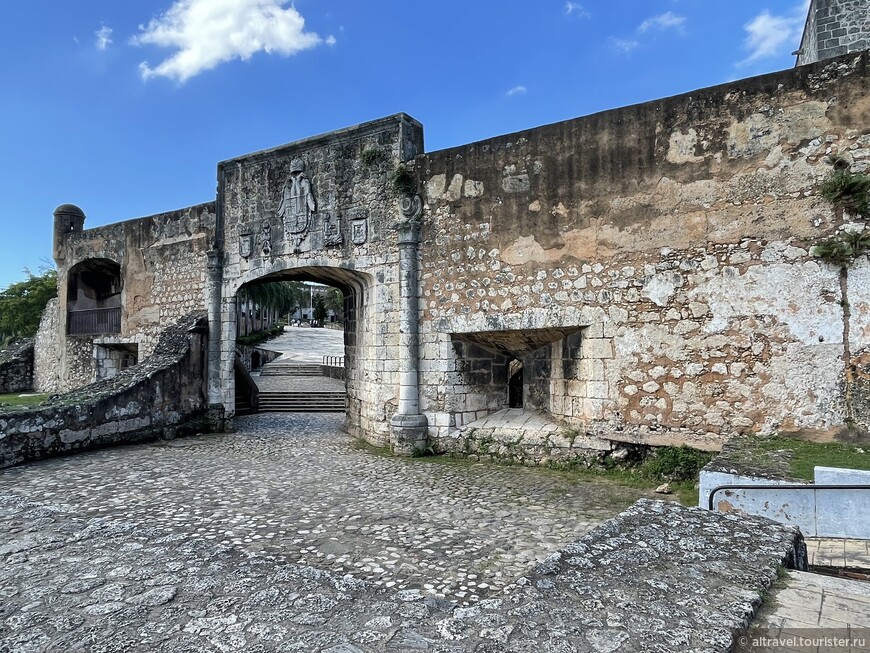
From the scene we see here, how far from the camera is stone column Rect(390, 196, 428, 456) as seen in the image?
29.6 feet

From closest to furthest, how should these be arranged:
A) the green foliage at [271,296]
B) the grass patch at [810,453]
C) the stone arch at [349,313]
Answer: the grass patch at [810,453]
the stone arch at [349,313]
the green foliage at [271,296]

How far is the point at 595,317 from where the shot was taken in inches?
294

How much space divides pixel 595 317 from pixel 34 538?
6.52 metres

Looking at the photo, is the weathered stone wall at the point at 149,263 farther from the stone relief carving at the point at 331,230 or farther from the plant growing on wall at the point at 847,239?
the plant growing on wall at the point at 847,239

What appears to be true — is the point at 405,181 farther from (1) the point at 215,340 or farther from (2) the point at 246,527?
(2) the point at 246,527

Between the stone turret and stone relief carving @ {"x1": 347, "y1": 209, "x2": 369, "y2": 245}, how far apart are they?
40.4 feet

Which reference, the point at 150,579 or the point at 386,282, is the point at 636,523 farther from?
the point at 386,282

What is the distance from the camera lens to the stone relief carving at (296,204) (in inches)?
411

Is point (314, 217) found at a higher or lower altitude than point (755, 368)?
higher

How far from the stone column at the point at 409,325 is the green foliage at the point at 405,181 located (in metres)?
0.15

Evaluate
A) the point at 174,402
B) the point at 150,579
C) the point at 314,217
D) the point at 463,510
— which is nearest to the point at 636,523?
the point at 463,510

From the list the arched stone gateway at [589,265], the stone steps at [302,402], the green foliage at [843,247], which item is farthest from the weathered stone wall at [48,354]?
the green foliage at [843,247]

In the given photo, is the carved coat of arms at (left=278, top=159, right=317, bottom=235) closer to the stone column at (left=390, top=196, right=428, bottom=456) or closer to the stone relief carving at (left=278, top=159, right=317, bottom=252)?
the stone relief carving at (left=278, top=159, right=317, bottom=252)

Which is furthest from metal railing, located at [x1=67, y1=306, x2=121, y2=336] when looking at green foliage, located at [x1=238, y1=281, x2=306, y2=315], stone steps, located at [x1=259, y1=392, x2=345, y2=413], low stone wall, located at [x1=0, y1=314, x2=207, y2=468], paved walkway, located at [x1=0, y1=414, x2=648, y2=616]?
green foliage, located at [x1=238, y1=281, x2=306, y2=315]
